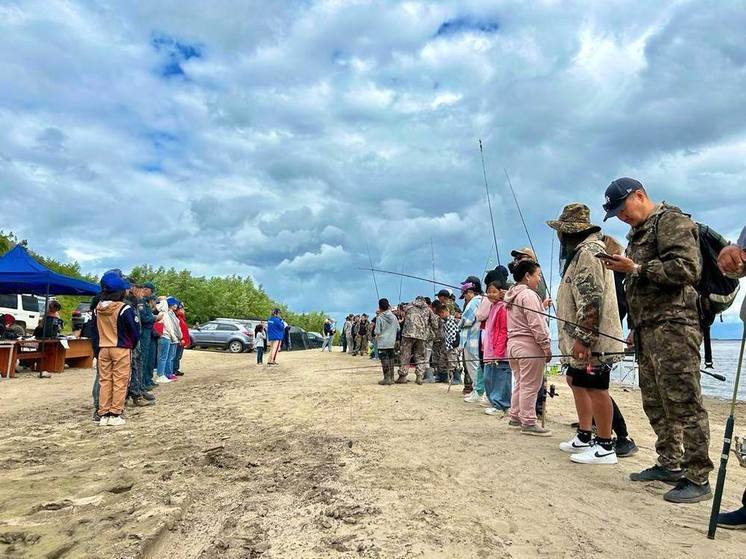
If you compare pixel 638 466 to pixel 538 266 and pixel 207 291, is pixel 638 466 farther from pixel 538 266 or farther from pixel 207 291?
pixel 207 291

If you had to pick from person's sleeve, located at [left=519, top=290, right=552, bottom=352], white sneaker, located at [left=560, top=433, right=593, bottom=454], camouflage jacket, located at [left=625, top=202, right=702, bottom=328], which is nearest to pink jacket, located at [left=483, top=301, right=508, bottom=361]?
person's sleeve, located at [left=519, top=290, right=552, bottom=352]

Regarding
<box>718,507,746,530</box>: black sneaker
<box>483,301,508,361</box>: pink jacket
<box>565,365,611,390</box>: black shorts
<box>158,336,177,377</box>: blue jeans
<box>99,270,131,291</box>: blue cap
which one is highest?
<box>99,270,131,291</box>: blue cap

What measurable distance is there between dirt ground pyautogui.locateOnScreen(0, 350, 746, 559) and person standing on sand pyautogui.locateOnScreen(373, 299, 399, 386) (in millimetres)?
4650

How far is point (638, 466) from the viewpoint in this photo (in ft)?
14.0

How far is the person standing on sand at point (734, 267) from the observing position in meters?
2.66

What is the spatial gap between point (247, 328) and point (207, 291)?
99.1ft

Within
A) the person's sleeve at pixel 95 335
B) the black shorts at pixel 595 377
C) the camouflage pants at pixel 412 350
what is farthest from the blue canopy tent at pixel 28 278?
the black shorts at pixel 595 377

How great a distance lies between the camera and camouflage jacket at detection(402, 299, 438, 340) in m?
11.1

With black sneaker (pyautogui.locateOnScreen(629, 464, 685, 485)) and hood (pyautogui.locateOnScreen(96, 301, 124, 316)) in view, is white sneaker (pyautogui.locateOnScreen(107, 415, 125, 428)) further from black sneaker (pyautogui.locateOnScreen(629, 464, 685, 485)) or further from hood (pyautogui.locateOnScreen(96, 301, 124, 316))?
black sneaker (pyautogui.locateOnScreen(629, 464, 685, 485))

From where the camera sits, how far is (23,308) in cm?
2262

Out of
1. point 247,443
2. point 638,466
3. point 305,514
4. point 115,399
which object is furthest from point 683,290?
point 115,399

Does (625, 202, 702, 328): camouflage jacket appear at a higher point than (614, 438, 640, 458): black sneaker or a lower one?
higher

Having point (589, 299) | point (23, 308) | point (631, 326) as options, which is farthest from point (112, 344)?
point (23, 308)

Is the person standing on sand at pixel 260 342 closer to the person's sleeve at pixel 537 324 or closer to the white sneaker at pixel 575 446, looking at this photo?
the person's sleeve at pixel 537 324
